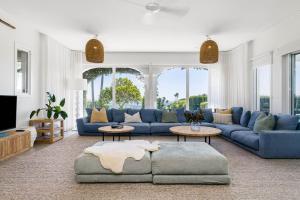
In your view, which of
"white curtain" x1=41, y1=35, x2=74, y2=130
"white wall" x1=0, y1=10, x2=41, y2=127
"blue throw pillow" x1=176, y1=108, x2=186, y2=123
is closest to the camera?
"white wall" x1=0, y1=10, x2=41, y2=127

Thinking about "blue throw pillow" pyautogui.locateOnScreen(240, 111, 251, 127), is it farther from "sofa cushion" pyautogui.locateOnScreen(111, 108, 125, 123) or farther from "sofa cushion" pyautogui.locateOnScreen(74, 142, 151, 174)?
Answer: "sofa cushion" pyautogui.locateOnScreen(74, 142, 151, 174)

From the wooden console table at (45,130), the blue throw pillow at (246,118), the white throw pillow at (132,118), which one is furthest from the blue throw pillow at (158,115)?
the wooden console table at (45,130)

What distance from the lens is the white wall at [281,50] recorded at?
4.91 metres

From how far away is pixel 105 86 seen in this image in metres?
8.58

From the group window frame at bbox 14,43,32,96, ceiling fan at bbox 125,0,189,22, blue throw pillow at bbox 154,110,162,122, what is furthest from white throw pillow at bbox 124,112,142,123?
ceiling fan at bbox 125,0,189,22

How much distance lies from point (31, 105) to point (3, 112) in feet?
4.62

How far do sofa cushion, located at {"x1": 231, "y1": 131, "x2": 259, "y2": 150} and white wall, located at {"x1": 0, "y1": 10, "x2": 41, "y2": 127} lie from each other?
491 centimetres

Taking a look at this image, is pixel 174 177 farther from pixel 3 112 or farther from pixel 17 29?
pixel 17 29

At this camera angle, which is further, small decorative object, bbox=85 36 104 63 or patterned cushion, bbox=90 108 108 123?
patterned cushion, bbox=90 108 108 123

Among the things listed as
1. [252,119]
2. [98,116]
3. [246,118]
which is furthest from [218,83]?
[98,116]

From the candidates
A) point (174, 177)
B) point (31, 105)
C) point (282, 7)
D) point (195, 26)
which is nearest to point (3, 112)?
point (31, 105)

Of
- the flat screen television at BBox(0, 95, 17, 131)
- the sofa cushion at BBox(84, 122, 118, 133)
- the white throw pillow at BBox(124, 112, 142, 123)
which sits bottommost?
the sofa cushion at BBox(84, 122, 118, 133)

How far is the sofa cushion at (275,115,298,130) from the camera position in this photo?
4.67 metres

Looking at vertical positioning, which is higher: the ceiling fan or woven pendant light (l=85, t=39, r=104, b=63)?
the ceiling fan
